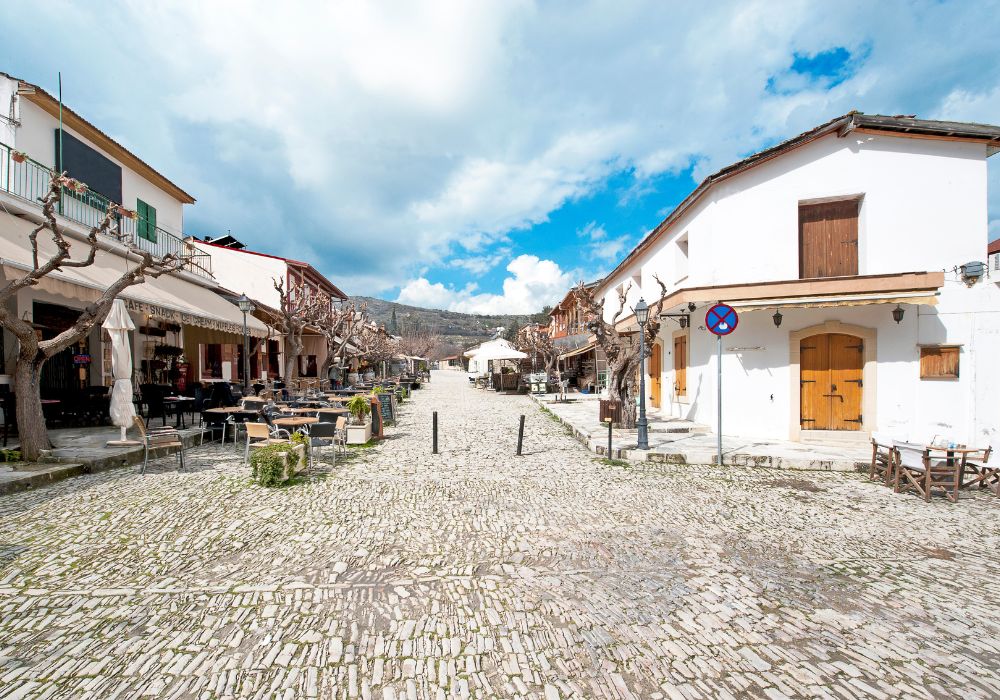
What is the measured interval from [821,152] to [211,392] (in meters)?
16.9

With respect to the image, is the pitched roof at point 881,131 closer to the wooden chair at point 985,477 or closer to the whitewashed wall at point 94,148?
the wooden chair at point 985,477

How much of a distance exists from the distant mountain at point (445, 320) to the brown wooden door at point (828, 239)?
10248 centimetres

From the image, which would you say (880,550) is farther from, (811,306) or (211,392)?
(211,392)

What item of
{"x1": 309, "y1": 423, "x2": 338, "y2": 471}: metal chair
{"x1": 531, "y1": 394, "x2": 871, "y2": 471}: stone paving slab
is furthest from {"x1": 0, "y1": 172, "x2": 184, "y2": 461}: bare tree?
{"x1": 531, "y1": 394, "x2": 871, "y2": 471}: stone paving slab

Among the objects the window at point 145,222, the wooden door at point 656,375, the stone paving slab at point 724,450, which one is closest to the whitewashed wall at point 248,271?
the window at point 145,222

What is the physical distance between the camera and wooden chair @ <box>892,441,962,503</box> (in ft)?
21.2

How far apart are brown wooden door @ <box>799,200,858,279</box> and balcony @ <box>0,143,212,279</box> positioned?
13.7 meters

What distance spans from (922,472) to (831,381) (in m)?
4.01

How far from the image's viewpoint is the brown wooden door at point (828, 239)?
34.0 ft

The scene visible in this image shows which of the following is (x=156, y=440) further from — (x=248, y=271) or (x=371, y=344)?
(x=371, y=344)

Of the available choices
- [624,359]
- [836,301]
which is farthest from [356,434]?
[836,301]

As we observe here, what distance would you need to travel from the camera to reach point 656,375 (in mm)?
16938

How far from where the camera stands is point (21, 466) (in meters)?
6.84

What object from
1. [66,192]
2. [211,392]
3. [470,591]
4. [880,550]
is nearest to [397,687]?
[470,591]
